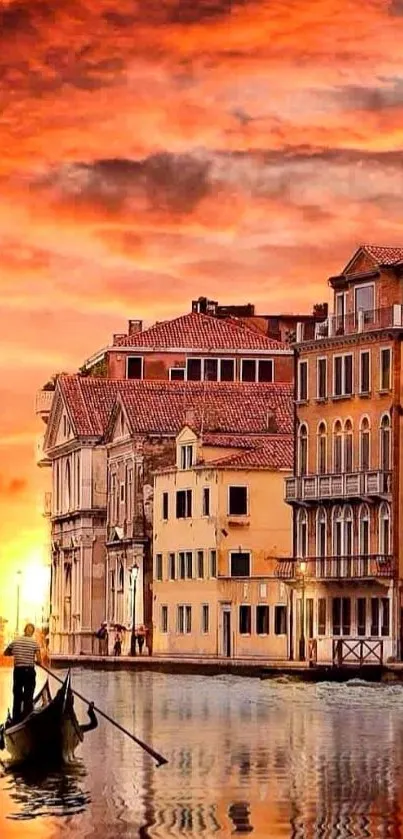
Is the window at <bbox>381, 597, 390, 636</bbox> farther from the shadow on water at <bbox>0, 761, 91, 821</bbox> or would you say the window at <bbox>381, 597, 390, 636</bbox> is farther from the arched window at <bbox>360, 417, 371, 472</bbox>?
the shadow on water at <bbox>0, 761, 91, 821</bbox>

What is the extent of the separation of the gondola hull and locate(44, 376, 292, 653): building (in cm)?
4676

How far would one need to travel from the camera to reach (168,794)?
32.2 m

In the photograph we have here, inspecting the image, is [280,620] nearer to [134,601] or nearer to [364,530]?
[364,530]

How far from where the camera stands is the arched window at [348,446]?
72938 millimetres

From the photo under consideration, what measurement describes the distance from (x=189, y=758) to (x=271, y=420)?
152 ft

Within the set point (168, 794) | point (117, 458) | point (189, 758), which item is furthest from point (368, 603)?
point (168, 794)

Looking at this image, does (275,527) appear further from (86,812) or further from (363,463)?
(86,812)

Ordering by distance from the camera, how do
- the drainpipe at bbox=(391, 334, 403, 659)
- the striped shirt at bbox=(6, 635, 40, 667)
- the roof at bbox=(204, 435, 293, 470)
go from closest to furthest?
the striped shirt at bbox=(6, 635, 40, 667), the drainpipe at bbox=(391, 334, 403, 659), the roof at bbox=(204, 435, 293, 470)

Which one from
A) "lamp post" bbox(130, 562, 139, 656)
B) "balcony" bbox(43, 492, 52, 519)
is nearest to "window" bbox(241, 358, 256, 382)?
"lamp post" bbox(130, 562, 139, 656)

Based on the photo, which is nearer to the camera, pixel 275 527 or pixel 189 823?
pixel 189 823

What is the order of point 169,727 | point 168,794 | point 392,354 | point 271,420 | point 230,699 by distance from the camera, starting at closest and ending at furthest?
1. point 168,794
2. point 169,727
3. point 230,699
4. point 392,354
5. point 271,420

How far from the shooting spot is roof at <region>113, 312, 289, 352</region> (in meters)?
94.7

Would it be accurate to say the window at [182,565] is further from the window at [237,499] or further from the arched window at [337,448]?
the arched window at [337,448]

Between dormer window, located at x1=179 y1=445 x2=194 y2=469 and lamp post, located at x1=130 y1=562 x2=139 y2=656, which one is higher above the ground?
dormer window, located at x1=179 y1=445 x2=194 y2=469
